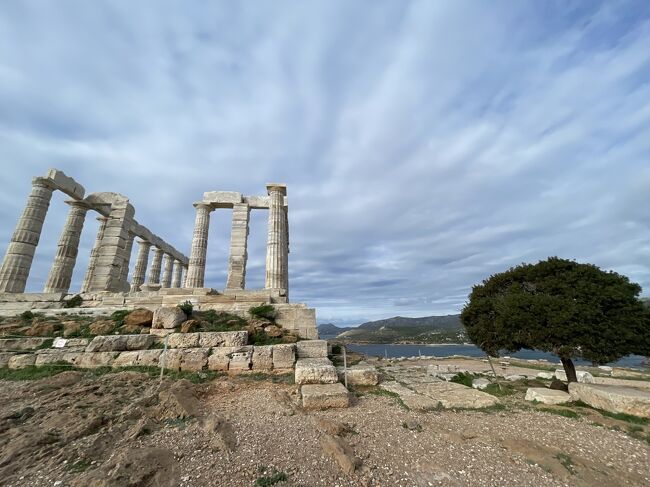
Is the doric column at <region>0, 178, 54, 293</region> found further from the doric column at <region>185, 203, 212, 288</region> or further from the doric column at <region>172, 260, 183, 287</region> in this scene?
the doric column at <region>172, 260, 183, 287</region>

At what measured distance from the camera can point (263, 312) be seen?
532 inches

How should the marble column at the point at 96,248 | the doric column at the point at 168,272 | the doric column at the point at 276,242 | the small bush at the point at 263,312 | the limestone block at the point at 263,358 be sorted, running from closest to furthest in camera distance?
the limestone block at the point at 263,358 → the small bush at the point at 263,312 → the doric column at the point at 276,242 → the marble column at the point at 96,248 → the doric column at the point at 168,272

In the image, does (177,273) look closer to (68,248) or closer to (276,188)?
(68,248)

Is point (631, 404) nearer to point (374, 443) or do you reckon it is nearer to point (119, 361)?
point (374, 443)

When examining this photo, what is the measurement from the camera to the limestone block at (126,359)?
33.0ft

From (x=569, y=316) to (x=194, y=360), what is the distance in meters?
13.6

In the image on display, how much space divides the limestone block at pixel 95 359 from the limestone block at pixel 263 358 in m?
5.33

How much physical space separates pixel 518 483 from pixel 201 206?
2230 cm

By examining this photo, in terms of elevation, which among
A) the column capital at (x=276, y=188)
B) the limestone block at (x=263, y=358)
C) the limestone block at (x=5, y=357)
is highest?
the column capital at (x=276, y=188)

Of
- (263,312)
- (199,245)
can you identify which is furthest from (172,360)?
(199,245)

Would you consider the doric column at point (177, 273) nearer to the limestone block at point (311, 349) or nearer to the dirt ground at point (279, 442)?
the dirt ground at point (279, 442)

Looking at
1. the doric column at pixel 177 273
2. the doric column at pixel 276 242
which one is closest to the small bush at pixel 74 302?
the doric column at pixel 276 242

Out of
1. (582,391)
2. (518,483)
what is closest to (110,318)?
(518,483)

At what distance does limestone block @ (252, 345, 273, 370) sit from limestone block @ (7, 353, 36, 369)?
27.0 feet
